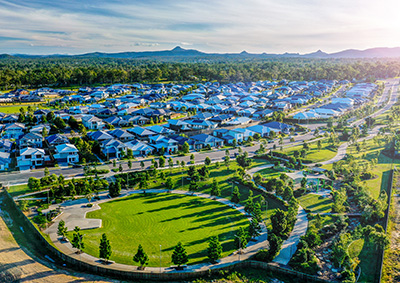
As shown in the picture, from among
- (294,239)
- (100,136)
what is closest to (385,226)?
(294,239)

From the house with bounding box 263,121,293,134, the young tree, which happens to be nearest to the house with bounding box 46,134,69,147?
the young tree

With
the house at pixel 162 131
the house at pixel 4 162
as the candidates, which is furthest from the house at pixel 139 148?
the house at pixel 4 162

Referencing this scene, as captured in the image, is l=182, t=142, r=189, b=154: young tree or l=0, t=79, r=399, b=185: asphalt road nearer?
l=0, t=79, r=399, b=185: asphalt road

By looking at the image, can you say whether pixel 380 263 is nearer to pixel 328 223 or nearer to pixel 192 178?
pixel 328 223

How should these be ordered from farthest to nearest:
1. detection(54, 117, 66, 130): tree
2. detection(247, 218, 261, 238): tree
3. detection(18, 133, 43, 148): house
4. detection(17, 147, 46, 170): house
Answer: detection(54, 117, 66, 130): tree
detection(18, 133, 43, 148): house
detection(17, 147, 46, 170): house
detection(247, 218, 261, 238): tree

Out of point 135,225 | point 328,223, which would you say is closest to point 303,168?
point 328,223

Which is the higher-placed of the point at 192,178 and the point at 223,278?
the point at 192,178

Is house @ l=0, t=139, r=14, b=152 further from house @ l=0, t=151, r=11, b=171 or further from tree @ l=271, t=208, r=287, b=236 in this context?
tree @ l=271, t=208, r=287, b=236
